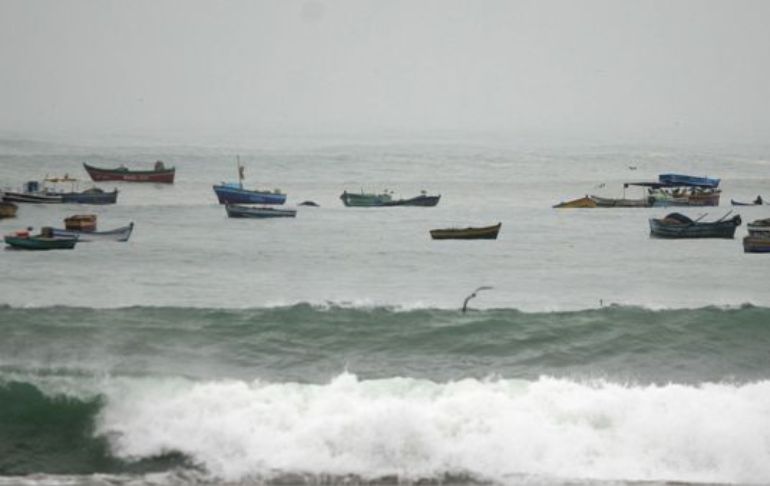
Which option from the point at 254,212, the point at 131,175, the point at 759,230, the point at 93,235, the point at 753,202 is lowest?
the point at 254,212

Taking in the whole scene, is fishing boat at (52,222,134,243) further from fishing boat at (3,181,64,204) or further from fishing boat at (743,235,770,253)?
fishing boat at (743,235,770,253)

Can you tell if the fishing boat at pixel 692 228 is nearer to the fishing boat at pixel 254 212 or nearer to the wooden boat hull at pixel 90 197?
the fishing boat at pixel 254 212

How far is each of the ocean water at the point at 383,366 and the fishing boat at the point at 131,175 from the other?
82.3 ft

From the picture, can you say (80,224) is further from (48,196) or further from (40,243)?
(48,196)

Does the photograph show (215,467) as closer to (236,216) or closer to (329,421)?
(329,421)

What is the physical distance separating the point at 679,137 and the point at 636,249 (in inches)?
4405

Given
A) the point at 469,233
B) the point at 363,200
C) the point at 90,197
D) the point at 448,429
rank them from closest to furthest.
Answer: the point at 448,429
the point at 469,233
the point at 90,197
the point at 363,200

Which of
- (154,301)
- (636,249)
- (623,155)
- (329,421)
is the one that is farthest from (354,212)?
(623,155)

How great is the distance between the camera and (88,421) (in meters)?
13.7

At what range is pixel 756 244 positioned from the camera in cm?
3481

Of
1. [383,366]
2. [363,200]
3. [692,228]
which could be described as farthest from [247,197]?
[383,366]

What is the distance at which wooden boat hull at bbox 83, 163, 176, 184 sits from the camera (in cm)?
6362

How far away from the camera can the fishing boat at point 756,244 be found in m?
A: 34.6

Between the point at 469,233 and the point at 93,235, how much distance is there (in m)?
14.6
